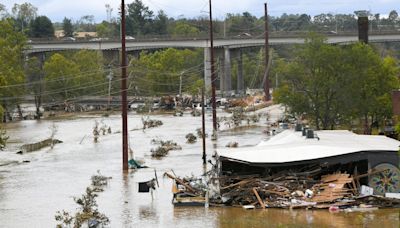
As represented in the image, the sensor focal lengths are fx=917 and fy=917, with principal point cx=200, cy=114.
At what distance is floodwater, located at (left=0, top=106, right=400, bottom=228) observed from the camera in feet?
89.1

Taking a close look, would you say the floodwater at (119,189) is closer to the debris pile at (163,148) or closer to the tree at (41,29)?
the debris pile at (163,148)

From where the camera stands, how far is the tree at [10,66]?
83688mm

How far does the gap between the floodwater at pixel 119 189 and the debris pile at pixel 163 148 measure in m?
0.50

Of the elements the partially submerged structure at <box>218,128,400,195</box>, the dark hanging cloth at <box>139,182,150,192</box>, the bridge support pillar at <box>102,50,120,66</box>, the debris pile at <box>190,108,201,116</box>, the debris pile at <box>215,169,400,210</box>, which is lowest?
the debris pile at <box>190,108,201,116</box>

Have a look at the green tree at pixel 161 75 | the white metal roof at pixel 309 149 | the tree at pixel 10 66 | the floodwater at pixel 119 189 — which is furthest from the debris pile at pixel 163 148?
the green tree at pixel 161 75

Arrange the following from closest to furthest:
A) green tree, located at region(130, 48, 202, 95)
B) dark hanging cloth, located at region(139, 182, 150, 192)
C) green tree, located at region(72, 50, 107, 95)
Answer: dark hanging cloth, located at region(139, 182, 150, 192), green tree, located at region(72, 50, 107, 95), green tree, located at region(130, 48, 202, 95)

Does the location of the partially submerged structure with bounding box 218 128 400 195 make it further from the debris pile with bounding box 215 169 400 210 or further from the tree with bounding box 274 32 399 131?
the tree with bounding box 274 32 399 131

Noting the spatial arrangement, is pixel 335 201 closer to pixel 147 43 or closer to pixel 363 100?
pixel 363 100

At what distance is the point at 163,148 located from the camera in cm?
5025

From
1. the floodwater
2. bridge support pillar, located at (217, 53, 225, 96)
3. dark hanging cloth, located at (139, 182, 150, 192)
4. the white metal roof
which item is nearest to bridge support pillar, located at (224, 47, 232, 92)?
bridge support pillar, located at (217, 53, 225, 96)

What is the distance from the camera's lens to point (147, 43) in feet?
A: 420

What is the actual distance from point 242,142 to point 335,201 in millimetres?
26307

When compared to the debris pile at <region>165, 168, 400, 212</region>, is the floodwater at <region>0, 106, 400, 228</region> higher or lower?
lower

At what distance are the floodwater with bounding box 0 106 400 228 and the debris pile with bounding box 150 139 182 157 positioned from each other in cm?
50
